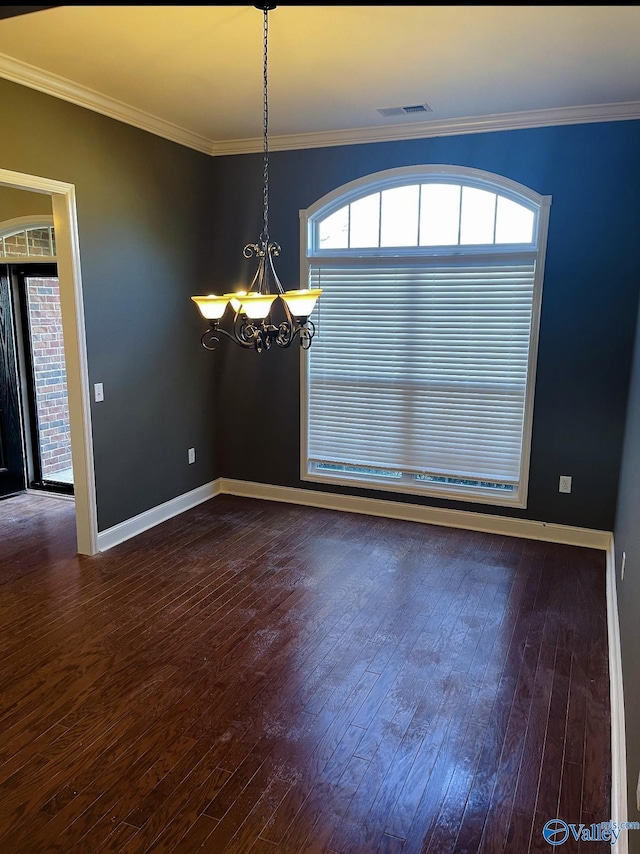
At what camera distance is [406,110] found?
4051mm

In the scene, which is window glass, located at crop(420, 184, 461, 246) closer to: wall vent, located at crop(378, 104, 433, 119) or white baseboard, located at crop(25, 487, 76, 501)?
wall vent, located at crop(378, 104, 433, 119)

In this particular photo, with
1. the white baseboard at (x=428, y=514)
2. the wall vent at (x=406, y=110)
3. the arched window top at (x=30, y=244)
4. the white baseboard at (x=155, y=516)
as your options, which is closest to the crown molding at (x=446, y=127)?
the wall vent at (x=406, y=110)

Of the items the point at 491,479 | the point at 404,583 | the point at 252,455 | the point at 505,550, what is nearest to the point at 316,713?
the point at 404,583

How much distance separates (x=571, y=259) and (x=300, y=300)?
93.7 inches

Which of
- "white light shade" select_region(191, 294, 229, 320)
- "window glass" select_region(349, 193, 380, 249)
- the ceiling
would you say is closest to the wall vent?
the ceiling

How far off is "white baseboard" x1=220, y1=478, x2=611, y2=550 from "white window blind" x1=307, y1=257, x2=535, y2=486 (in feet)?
1.00

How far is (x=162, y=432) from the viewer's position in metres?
4.84

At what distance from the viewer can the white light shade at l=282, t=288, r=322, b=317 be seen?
2.76m

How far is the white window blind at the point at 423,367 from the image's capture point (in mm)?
4434

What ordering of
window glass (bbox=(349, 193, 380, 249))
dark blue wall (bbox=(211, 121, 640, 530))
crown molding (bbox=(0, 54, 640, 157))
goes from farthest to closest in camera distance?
window glass (bbox=(349, 193, 380, 249)) → dark blue wall (bbox=(211, 121, 640, 530)) → crown molding (bbox=(0, 54, 640, 157))

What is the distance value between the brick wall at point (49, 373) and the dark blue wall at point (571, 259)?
2.19 meters

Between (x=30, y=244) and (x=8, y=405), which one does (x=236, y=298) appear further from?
(x=8, y=405)

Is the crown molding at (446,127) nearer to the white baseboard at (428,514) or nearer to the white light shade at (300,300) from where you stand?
the white light shade at (300,300)

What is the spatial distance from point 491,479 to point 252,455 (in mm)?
2122
